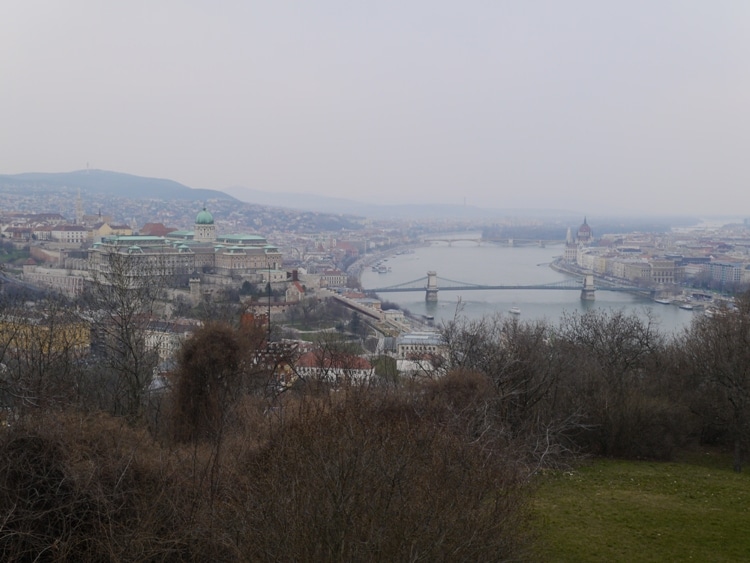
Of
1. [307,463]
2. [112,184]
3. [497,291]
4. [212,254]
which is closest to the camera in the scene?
[307,463]

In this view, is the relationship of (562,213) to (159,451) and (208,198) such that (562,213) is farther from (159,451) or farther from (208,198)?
(159,451)

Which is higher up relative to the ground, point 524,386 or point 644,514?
point 524,386

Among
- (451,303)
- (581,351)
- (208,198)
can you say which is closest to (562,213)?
(208,198)

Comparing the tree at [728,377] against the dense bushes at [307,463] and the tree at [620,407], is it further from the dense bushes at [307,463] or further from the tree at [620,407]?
the tree at [620,407]

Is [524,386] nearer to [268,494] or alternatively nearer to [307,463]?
[307,463]

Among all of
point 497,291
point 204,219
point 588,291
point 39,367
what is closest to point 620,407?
point 39,367

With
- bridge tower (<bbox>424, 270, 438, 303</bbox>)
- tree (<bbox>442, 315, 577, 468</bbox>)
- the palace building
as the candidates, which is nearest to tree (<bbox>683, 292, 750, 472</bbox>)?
tree (<bbox>442, 315, 577, 468</bbox>)
